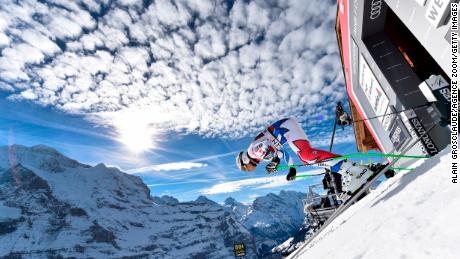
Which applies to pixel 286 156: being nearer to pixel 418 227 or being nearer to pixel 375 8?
pixel 418 227

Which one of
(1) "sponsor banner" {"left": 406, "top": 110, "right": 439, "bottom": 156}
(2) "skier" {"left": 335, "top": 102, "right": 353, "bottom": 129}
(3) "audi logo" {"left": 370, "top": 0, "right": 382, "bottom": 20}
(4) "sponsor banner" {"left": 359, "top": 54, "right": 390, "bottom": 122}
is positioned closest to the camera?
(2) "skier" {"left": 335, "top": 102, "right": 353, "bottom": 129}

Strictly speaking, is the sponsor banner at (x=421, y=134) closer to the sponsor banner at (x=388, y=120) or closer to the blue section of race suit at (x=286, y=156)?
the sponsor banner at (x=388, y=120)

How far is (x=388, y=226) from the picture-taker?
1851mm

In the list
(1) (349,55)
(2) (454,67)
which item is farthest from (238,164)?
(1) (349,55)

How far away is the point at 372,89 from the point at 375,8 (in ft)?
8.22

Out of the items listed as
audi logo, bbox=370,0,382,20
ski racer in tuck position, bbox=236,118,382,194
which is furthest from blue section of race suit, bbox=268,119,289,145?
audi logo, bbox=370,0,382,20

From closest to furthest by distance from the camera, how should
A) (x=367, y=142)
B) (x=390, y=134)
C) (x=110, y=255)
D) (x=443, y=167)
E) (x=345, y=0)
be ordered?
(x=443, y=167) → (x=345, y=0) → (x=390, y=134) → (x=367, y=142) → (x=110, y=255)

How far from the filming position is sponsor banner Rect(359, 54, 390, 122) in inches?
331

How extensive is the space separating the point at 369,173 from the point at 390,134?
513 cm

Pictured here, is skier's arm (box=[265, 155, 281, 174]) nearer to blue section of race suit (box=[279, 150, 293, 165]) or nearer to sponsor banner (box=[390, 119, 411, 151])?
blue section of race suit (box=[279, 150, 293, 165])

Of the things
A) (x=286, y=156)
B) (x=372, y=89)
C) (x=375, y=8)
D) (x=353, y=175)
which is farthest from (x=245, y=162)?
(x=375, y=8)

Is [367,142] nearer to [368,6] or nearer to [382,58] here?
[382,58]

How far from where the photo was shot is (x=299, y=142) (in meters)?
5.77

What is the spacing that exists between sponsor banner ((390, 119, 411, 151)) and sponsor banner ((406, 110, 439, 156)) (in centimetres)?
66
